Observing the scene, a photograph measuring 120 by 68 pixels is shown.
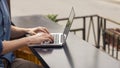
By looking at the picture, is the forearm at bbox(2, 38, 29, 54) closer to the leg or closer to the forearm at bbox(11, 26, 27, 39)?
the leg

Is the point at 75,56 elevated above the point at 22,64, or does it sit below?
above

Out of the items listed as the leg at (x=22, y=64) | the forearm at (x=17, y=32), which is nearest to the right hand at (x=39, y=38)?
the leg at (x=22, y=64)

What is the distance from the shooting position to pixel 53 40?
93.4 inches

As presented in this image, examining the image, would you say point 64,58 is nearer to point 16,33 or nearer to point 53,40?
point 53,40

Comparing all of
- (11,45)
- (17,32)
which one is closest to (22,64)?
(11,45)

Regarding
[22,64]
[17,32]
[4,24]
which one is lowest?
[22,64]

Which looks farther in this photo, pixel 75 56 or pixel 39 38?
pixel 39 38

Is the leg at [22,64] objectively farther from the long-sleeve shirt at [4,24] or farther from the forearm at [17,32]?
the forearm at [17,32]

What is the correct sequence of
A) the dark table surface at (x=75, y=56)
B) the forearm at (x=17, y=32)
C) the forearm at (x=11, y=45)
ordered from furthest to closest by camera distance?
1. the forearm at (x=17, y=32)
2. the forearm at (x=11, y=45)
3. the dark table surface at (x=75, y=56)

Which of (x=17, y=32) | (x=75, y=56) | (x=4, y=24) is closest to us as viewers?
(x=75, y=56)

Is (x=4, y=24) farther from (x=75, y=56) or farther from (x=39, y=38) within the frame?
(x=75, y=56)

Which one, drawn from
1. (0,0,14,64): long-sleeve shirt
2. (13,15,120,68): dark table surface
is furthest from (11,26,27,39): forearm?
(13,15,120,68): dark table surface

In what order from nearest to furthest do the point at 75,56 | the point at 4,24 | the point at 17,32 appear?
the point at 75,56 < the point at 4,24 < the point at 17,32

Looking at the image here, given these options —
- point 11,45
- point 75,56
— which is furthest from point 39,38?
point 75,56
